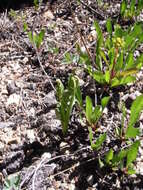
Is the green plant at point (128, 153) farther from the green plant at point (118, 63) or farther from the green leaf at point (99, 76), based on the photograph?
the green leaf at point (99, 76)

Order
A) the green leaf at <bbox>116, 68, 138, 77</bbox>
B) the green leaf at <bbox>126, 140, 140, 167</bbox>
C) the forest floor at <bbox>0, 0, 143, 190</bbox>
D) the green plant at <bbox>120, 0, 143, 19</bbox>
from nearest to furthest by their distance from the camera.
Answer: the green leaf at <bbox>126, 140, 140, 167</bbox> → the forest floor at <bbox>0, 0, 143, 190</bbox> → the green leaf at <bbox>116, 68, 138, 77</bbox> → the green plant at <bbox>120, 0, 143, 19</bbox>

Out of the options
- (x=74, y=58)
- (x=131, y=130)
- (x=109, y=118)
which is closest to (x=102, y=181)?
(x=131, y=130)

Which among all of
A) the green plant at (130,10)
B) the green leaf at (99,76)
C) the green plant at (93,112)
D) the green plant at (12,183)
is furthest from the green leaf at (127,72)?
the green plant at (12,183)

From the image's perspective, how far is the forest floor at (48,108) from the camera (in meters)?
1.74

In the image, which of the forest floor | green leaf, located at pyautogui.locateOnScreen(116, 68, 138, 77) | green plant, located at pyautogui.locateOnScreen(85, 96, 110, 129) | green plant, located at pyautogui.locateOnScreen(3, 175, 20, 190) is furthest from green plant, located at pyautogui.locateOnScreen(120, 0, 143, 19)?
green plant, located at pyautogui.locateOnScreen(3, 175, 20, 190)

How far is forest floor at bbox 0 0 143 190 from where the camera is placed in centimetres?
174

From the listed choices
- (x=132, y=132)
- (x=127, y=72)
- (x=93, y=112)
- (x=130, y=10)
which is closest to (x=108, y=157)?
(x=132, y=132)

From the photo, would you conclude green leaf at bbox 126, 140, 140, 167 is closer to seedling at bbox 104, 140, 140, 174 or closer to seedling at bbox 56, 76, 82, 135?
seedling at bbox 104, 140, 140, 174

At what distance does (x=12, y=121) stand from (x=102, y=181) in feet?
2.32

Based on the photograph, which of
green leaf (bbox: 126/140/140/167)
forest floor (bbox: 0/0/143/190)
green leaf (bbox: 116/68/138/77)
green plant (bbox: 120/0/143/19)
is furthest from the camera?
green plant (bbox: 120/0/143/19)

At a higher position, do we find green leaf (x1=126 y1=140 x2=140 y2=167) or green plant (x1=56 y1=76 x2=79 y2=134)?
green plant (x1=56 y1=76 x2=79 y2=134)

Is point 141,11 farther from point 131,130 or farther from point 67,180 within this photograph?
point 67,180

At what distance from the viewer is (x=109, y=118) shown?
2.00m

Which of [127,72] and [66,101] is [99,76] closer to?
[127,72]
